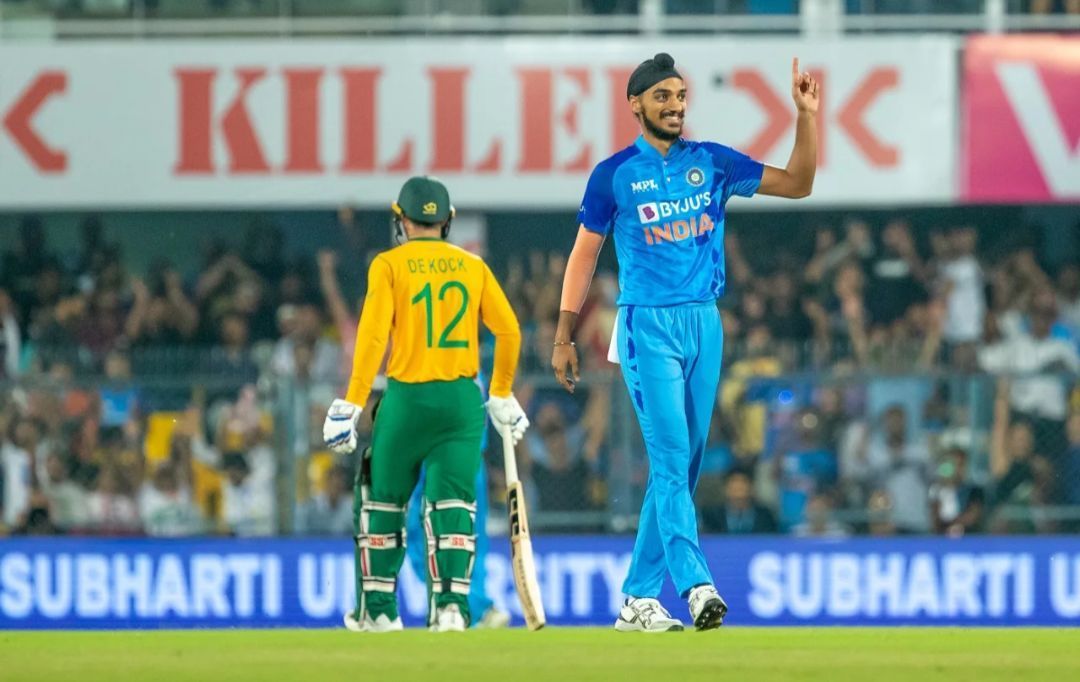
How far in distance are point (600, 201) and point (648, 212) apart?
0.21 metres

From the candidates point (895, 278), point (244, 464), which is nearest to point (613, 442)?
point (244, 464)

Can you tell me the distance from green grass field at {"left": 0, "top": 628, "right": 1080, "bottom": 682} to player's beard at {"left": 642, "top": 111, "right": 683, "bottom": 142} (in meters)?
1.99

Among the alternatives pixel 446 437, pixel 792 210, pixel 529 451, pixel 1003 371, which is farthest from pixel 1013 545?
pixel 446 437

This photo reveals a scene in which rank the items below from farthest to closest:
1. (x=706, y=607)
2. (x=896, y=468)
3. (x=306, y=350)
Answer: (x=306, y=350), (x=896, y=468), (x=706, y=607)

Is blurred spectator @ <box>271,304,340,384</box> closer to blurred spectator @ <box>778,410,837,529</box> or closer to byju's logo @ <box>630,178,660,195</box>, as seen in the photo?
blurred spectator @ <box>778,410,837,529</box>

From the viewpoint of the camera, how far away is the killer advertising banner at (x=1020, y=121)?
18156 mm

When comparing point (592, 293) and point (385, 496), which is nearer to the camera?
point (385, 496)

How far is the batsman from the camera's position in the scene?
9.87 metres

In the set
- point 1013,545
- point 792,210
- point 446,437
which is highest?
point 792,210

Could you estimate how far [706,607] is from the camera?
29.7ft

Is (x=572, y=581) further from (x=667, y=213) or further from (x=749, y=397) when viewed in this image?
(x=667, y=213)

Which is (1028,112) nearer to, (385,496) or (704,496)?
(704,496)

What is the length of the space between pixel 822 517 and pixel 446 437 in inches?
247

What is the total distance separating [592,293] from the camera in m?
18.0
